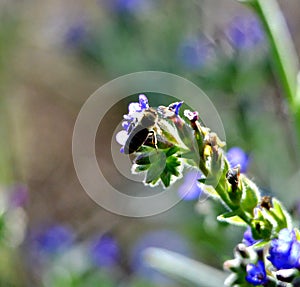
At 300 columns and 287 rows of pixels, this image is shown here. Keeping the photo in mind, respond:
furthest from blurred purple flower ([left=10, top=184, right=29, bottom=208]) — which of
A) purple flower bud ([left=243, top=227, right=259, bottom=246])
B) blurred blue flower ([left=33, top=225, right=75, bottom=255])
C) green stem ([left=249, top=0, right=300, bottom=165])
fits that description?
purple flower bud ([left=243, top=227, right=259, bottom=246])

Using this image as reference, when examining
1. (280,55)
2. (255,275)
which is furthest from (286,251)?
(280,55)

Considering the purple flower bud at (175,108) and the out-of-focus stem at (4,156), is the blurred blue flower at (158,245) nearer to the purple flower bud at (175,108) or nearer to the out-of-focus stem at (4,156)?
the out-of-focus stem at (4,156)

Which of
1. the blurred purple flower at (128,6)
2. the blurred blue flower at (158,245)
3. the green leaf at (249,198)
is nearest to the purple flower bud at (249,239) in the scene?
the green leaf at (249,198)

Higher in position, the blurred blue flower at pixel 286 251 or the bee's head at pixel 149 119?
the bee's head at pixel 149 119

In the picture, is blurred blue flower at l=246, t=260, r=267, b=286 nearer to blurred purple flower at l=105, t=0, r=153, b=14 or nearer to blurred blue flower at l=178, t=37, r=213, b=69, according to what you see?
blurred blue flower at l=178, t=37, r=213, b=69

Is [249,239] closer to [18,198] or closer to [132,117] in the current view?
[132,117]

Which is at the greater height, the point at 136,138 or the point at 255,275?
the point at 136,138
